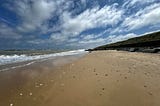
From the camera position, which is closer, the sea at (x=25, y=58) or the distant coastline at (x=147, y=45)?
the sea at (x=25, y=58)

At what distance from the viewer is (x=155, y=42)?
37.4 m

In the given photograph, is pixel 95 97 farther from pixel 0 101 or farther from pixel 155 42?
pixel 155 42

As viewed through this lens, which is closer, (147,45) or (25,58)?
(25,58)

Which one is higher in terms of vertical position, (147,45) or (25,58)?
(25,58)

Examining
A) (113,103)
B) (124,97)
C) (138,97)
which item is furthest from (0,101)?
(138,97)

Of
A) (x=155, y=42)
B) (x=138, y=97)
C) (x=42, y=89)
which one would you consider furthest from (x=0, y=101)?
(x=155, y=42)

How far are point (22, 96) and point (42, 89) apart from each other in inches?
43.1

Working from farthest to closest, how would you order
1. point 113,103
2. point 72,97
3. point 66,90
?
point 66,90
point 72,97
point 113,103

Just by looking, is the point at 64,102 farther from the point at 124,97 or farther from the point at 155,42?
the point at 155,42

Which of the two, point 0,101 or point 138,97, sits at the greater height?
point 0,101

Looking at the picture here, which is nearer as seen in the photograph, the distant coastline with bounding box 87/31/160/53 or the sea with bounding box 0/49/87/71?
the sea with bounding box 0/49/87/71

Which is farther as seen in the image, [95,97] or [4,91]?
[4,91]

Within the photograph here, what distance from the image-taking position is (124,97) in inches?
215

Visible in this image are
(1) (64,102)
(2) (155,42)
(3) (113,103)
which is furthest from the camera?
(2) (155,42)
